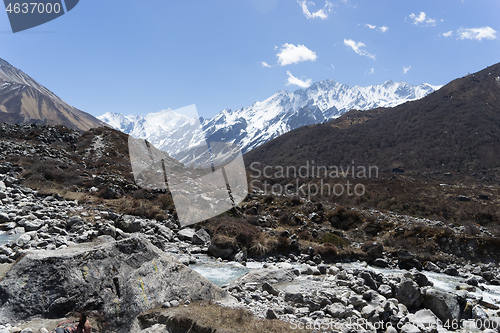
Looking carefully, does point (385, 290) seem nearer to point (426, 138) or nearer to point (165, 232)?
point (165, 232)

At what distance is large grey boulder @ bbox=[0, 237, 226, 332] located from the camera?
256 inches

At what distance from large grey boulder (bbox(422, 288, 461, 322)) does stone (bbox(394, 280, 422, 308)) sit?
1.01ft

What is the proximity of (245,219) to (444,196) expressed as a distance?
3340 cm

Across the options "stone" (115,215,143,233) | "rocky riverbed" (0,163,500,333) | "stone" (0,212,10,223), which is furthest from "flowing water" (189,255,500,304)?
"stone" (0,212,10,223)

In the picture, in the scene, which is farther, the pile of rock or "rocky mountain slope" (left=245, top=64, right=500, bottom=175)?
"rocky mountain slope" (left=245, top=64, right=500, bottom=175)

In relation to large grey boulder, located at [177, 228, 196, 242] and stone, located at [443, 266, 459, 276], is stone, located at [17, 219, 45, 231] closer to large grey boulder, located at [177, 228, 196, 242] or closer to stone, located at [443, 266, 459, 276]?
large grey boulder, located at [177, 228, 196, 242]

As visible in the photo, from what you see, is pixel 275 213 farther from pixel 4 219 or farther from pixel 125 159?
pixel 125 159

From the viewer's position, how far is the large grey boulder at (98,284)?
6492 millimetres

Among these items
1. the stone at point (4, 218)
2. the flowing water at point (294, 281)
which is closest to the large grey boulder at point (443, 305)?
the flowing water at point (294, 281)

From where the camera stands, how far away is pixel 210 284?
8.98 metres

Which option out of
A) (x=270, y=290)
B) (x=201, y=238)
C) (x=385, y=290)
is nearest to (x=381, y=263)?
(x=385, y=290)

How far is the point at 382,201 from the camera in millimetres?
38375

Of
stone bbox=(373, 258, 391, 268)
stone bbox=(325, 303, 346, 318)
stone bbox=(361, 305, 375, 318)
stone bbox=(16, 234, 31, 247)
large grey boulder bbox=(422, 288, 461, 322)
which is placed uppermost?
stone bbox=(16, 234, 31, 247)

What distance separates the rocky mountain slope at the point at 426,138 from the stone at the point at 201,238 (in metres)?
76.6
